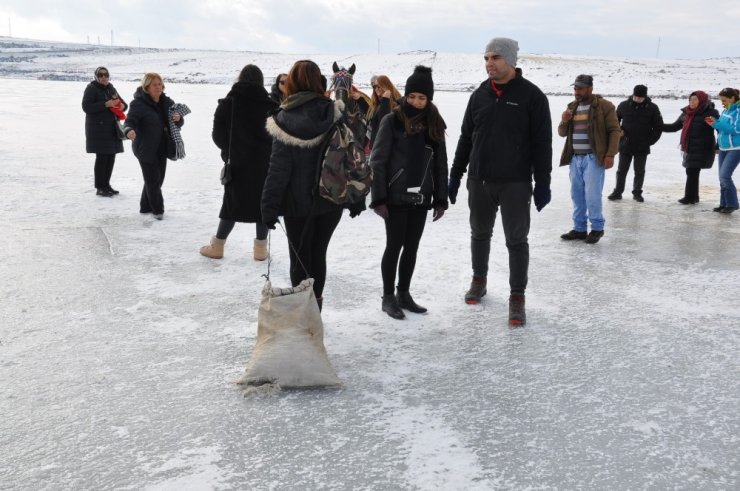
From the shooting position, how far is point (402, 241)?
4.64m

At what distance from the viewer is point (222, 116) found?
5.34 metres

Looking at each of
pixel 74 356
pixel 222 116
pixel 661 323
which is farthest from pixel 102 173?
pixel 661 323

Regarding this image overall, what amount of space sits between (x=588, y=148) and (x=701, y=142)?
3.24 metres

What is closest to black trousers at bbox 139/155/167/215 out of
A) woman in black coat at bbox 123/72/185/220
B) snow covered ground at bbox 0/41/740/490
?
woman in black coat at bbox 123/72/185/220

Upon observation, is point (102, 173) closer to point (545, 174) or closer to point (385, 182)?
point (385, 182)

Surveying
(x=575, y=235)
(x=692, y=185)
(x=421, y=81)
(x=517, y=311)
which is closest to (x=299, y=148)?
(x=421, y=81)

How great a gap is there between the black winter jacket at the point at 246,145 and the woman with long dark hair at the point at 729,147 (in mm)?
6227

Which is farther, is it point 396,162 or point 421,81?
point 396,162

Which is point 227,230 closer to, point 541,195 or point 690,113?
point 541,195

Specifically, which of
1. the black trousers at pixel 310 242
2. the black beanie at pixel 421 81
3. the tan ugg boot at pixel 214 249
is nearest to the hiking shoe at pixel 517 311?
the black trousers at pixel 310 242

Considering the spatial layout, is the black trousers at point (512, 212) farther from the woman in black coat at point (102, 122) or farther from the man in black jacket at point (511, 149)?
the woman in black coat at point (102, 122)

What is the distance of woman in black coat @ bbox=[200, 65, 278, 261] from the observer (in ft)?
17.3

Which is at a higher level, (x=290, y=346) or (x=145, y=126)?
(x=145, y=126)

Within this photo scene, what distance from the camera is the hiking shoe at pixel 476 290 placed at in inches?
196
